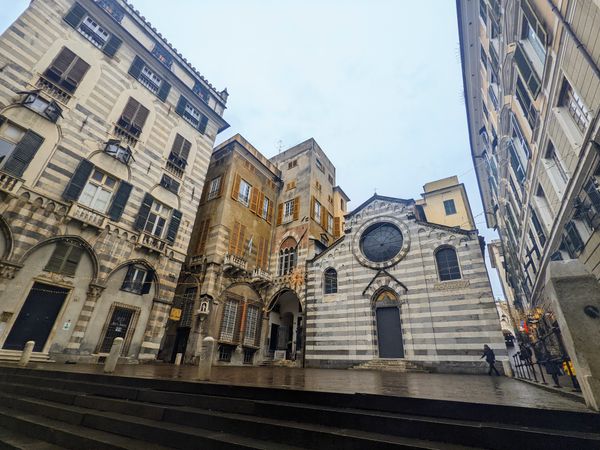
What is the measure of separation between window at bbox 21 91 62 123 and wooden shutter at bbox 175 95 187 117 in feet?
23.8

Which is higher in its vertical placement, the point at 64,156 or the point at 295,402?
the point at 64,156

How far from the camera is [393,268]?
17234 mm

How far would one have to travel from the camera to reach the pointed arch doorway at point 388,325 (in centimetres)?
1561

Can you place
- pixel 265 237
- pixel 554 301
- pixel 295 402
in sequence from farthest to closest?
pixel 265 237, pixel 295 402, pixel 554 301

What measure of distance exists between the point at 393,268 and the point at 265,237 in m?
11.3

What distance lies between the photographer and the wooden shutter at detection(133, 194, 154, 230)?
601 inches

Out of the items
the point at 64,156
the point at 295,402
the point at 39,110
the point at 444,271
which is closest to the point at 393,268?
the point at 444,271

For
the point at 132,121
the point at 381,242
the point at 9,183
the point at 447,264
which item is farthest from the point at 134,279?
the point at 447,264

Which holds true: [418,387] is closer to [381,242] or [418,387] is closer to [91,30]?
[381,242]

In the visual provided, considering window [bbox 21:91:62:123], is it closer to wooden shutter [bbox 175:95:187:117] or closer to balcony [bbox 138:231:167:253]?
balcony [bbox 138:231:167:253]

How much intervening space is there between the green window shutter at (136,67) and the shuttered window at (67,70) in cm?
267

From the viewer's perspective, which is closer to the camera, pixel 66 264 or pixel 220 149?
pixel 66 264

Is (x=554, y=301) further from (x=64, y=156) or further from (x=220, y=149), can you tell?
(x=220, y=149)

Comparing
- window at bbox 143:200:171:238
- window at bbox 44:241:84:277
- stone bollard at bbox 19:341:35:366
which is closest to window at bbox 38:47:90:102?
window at bbox 143:200:171:238
